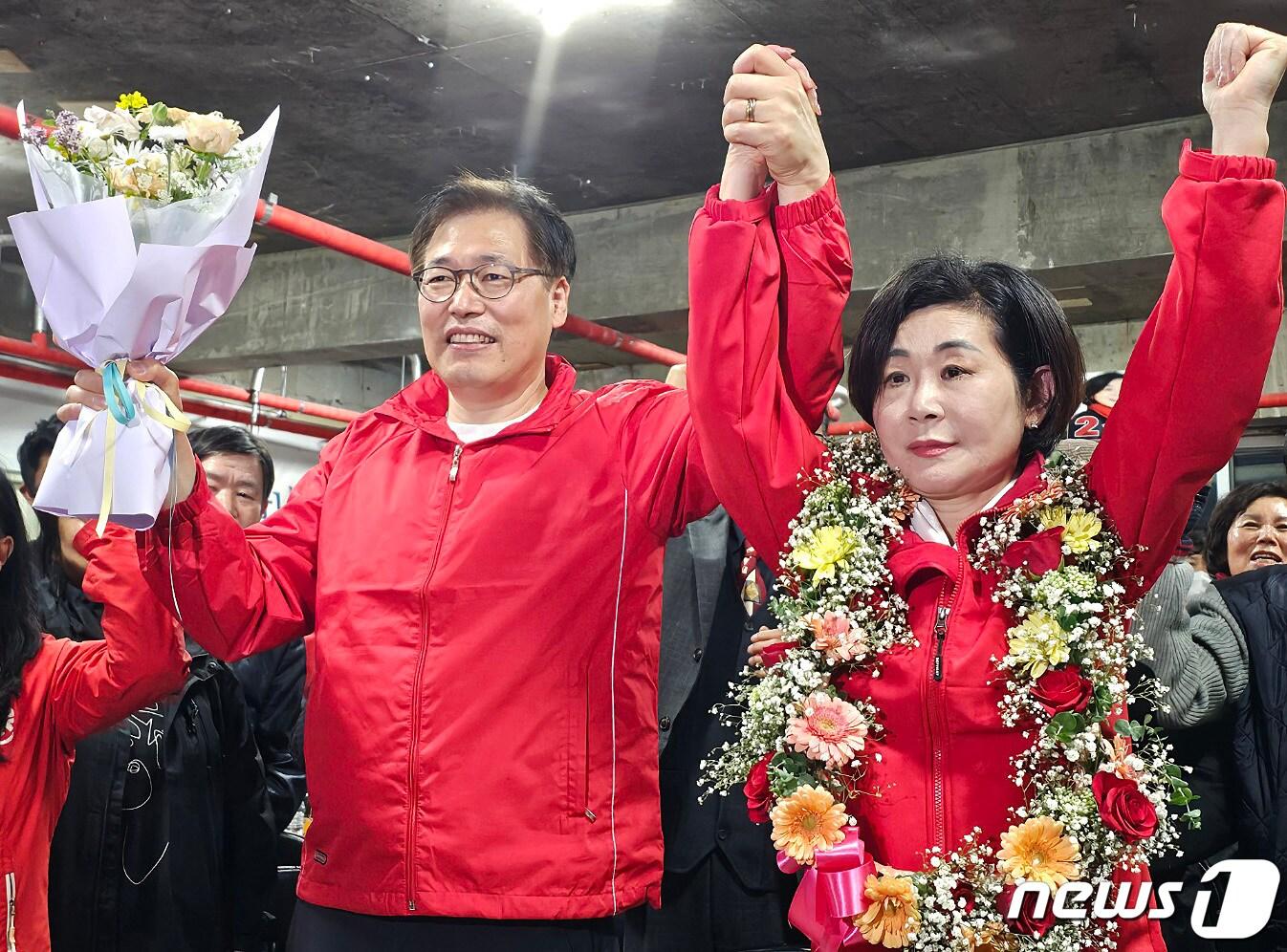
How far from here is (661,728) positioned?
10.3ft

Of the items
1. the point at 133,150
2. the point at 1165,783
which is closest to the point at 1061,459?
the point at 1165,783

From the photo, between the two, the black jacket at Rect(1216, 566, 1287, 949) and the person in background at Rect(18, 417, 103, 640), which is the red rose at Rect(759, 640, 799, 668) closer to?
the black jacket at Rect(1216, 566, 1287, 949)

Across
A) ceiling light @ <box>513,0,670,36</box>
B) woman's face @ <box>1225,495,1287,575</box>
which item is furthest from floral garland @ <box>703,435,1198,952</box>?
ceiling light @ <box>513,0,670,36</box>

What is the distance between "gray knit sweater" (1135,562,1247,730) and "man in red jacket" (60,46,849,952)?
1.16 metres

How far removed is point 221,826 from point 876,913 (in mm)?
1957

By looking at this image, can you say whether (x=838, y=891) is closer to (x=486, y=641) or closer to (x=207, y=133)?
(x=486, y=641)

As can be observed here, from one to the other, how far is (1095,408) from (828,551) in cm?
131

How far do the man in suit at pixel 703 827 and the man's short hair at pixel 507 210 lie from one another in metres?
1.06

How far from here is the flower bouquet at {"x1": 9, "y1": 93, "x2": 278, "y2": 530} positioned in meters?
1.89

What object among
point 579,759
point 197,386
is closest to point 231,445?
point 579,759

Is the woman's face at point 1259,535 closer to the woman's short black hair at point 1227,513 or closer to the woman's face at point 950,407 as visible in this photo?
the woman's short black hair at point 1227,513

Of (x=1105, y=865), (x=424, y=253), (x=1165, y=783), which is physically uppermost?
(x=424, y=253)

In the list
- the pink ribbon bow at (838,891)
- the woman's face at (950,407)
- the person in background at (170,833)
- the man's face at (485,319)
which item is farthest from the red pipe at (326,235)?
the pink ribbon bow at (838,891)

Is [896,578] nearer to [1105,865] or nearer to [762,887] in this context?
[1105,865]
